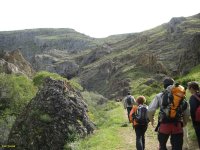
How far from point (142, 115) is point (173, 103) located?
3.14 metres

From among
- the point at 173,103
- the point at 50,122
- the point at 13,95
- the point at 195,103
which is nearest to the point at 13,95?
the point at 13,95

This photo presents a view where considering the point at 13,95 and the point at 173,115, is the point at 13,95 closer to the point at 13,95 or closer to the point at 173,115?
the point at 13,95

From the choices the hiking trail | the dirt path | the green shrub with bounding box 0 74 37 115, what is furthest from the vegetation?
the dirt path

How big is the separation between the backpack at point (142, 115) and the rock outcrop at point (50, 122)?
9.45 metres

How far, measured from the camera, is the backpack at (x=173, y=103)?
10652mm

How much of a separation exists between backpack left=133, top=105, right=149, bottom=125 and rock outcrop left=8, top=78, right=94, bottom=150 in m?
9.45

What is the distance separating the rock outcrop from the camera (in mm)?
22750

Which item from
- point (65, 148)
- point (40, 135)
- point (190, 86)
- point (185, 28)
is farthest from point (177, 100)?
point (185, 28)

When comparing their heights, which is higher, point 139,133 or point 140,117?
point 140,117

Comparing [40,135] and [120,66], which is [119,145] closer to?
[40,135]

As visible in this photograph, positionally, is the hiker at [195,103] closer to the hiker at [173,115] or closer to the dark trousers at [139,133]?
the hiker at [173,115]

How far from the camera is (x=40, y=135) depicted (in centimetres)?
2281

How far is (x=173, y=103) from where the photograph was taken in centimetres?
1069

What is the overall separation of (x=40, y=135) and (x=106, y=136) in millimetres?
3751
